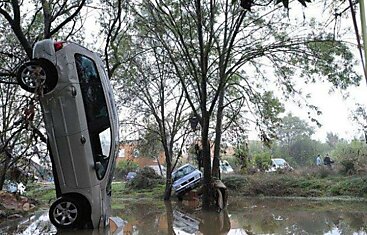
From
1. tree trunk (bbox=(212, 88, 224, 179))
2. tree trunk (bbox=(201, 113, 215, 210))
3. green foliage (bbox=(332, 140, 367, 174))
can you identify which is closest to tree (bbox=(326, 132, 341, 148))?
green foliage (bbox=(332, 140, 367, 174))

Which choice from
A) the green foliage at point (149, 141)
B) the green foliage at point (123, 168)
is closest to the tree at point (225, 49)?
the green foliage at point (149, 141)

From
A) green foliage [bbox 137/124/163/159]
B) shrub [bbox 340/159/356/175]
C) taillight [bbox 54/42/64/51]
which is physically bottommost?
shrub [bbox 340/159/356/175]

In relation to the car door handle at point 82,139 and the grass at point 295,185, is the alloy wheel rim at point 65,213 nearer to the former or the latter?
the car door handle at point 82,139

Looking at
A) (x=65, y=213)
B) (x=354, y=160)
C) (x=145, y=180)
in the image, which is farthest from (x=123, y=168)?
(x=65, y=213)

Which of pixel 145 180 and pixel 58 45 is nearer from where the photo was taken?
pixel 58 45

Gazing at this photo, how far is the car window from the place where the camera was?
803 centimetres

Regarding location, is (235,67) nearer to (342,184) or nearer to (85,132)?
(85,132)

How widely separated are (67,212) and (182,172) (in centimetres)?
1284

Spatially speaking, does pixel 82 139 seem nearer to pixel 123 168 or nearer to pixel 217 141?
pixel 217 141

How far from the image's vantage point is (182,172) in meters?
20.7

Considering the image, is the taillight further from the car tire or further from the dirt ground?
the dirt ground

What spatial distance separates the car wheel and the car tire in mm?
2021

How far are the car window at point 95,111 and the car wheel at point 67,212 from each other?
661 millimetres

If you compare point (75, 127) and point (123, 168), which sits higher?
point (75, 127)
